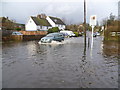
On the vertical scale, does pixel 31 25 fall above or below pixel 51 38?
above

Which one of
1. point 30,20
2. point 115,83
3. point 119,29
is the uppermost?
point 30,20

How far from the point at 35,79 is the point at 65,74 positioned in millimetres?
1317

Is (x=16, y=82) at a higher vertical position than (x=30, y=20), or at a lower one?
lower

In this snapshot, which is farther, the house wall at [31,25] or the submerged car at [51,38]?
the house wall at [31,25]

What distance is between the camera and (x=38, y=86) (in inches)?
197

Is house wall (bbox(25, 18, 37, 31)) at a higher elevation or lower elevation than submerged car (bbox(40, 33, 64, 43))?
higher

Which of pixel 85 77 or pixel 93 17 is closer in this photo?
pixel 85 77

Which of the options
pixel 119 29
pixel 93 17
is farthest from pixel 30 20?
pixel 93 17

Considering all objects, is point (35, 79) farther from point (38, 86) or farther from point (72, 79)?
point (72, 79)

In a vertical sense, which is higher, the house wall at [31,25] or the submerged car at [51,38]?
the house wall at [31,25]

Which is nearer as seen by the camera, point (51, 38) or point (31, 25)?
point (51, 38)

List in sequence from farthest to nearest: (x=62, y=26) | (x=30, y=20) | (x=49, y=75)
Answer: (x=62, y=26)
(x=30, y=20)
(x=49, y=75)

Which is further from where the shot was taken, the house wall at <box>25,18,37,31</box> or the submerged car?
the house wall at <box>25,18,37,31</box>

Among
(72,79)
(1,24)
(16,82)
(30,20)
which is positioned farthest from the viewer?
(30,20)
